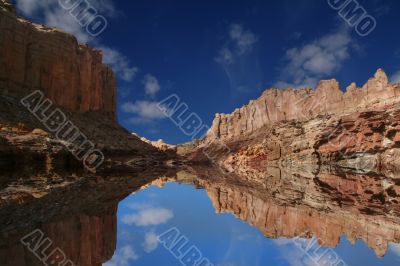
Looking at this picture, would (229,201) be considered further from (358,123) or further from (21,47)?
(21,47)

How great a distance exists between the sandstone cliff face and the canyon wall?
177ft

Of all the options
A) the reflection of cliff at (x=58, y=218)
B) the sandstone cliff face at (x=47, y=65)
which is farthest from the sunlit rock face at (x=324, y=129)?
the sandstone cliff face at (x=47, y=65)

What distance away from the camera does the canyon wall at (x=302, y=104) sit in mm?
78750

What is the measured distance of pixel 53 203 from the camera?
13.3 metres

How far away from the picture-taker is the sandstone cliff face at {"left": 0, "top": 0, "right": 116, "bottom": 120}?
163 ft

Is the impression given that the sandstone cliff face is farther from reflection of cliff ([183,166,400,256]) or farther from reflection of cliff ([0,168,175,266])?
reflection of cliff ([183,166,400,256])

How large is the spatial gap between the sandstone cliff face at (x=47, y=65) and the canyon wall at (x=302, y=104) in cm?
5385

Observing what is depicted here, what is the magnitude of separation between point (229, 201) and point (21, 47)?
1778 inches

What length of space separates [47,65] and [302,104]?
6776 centimetres

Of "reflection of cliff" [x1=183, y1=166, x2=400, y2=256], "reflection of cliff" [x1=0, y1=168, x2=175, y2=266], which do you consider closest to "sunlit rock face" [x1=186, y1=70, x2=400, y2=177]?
"reflection of cliff" [x1=183, y1=166, x2=400, y2=256]

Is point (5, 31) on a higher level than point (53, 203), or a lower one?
higher

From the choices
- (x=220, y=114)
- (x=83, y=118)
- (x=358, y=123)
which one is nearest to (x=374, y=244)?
Result: (x=358, y=123)

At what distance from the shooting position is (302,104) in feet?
323

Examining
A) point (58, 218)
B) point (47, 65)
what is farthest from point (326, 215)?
point (47, 65)
